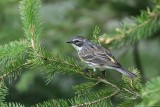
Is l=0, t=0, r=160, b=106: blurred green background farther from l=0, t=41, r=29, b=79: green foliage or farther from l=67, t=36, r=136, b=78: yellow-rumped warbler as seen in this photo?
l=0, t=41, r=29, b=79: green foliage

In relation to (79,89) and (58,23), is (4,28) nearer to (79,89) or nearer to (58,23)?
(58,23)

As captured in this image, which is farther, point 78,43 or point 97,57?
point 78,43

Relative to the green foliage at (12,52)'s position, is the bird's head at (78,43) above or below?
above

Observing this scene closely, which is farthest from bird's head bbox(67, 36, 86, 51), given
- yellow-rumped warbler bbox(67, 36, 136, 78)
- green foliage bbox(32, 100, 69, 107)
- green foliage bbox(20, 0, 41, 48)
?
green foliage bbox(32, 100, 69, 107)

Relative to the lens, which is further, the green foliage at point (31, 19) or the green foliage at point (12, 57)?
the green foliage at point (31, 19)

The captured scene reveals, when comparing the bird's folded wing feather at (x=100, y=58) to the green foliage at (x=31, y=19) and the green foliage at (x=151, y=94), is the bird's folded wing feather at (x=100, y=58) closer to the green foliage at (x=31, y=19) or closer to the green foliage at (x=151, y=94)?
the green foliage at (x=31, y=19)

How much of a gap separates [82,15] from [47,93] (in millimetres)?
1430

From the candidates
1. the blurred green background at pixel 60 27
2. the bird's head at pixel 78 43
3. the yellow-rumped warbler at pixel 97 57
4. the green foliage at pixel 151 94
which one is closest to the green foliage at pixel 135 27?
the green foliage at pixel 151 94

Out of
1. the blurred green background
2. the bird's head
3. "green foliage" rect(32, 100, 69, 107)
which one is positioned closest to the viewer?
"green foliage" rect(32, 100, 69, 107)

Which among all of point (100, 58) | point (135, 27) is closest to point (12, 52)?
point (135, 27)

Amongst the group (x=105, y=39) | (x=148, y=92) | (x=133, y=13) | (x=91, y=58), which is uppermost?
(x=133, y=13)

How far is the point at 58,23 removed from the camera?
7.79 meters

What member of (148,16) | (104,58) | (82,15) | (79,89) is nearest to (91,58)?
(104,58)

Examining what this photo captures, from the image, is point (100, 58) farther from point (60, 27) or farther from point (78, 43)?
point (60, 27)
